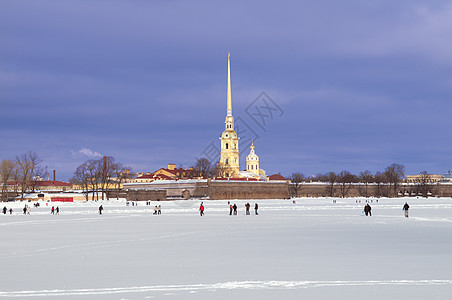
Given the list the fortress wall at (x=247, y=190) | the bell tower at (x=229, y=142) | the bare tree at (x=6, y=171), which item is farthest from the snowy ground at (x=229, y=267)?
the bell tower at (x=229, y=142)

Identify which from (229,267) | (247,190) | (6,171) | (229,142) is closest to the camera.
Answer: (229,267)

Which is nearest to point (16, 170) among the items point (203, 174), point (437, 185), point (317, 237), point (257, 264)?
point (203, 174)

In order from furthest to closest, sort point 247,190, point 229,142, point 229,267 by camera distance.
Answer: point 229,142, point 247,190, point 229,267

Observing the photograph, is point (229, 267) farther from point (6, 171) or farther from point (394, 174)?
point (394, 174)

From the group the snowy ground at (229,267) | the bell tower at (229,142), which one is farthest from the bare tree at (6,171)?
the bell tower at (229,142)

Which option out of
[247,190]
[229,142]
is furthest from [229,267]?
[229,142]

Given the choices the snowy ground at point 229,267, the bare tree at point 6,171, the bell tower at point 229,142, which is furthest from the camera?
the bell tower at point 229,142

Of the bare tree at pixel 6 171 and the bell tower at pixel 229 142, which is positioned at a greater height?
the bell tower at pixel 229 142

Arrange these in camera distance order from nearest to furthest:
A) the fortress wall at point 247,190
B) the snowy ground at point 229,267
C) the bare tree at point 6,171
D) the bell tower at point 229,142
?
1. the snowy ground at point 229,267
2. the bare tree at point 6,171
3. the fortress wall at point 247,190
4. the bell tower at point 229,142

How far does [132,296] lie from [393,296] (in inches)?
204

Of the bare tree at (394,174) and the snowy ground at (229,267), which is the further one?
the bare tree at (394,174)

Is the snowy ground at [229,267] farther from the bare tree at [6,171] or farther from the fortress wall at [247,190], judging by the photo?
the fortress wall at [247,190]

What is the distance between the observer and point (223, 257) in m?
17.7

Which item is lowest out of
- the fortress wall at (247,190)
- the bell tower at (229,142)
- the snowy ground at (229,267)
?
the snowy ground at (229,267)
